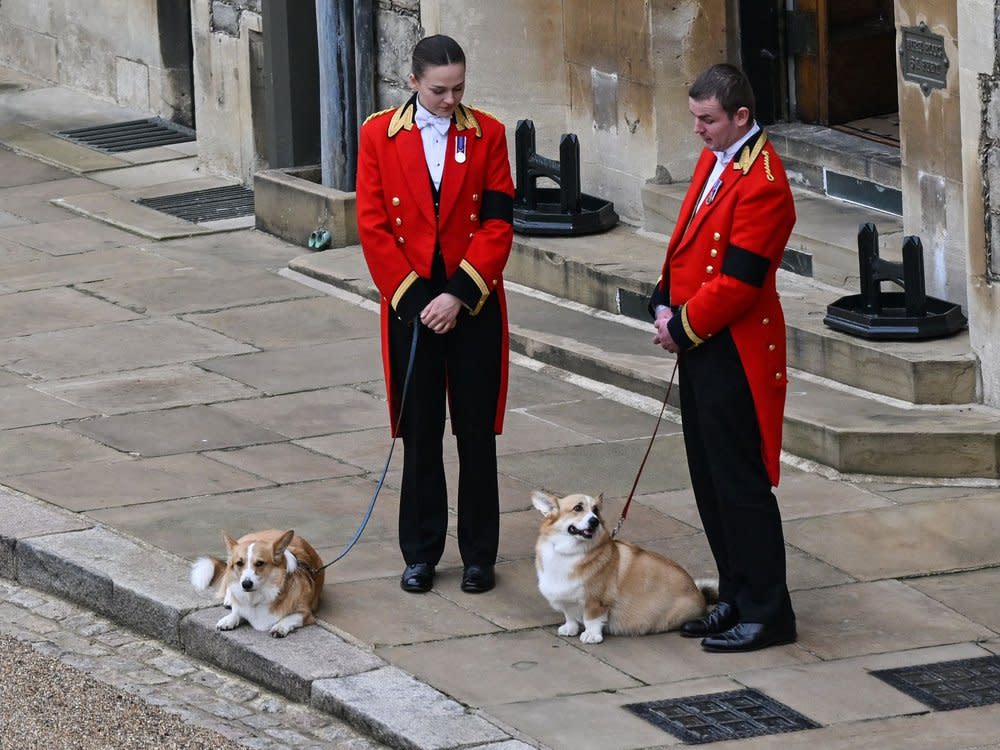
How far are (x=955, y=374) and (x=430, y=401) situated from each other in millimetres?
2690

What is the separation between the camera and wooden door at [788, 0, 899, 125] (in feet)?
37.8

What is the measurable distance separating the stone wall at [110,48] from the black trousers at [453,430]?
30.4 ft

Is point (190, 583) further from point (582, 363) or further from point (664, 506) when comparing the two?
point (582, 363)

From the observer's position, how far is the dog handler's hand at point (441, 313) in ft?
23.1

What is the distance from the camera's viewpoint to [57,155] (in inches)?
605

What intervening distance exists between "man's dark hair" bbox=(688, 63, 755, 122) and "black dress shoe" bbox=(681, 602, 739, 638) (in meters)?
1.66

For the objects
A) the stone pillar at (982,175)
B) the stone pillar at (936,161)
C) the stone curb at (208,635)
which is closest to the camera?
the stone curb at (208,635)

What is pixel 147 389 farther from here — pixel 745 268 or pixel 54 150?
pixel 54 150

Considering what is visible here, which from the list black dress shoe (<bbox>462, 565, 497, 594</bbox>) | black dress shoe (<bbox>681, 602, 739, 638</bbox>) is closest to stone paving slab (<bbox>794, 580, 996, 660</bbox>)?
black dress shoe (<bbox>681, 602, 739, 638</bbox>)

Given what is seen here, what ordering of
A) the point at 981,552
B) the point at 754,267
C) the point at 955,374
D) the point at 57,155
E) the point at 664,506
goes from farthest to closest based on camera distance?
the point at 57,155, the point at 955,374, the point at 664,506, the point at 981,552, the point at 754,267

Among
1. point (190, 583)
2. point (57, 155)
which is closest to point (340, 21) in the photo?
point (57, 155)

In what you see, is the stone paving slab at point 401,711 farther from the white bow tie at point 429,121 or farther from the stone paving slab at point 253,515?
the white bow tie at point 429,121

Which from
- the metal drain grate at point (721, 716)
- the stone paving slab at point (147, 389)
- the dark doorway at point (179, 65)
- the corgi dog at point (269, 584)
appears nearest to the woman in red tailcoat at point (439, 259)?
the corgi dog at point (269, 584)

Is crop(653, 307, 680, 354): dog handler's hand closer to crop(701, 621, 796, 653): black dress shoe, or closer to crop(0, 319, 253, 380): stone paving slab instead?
crop(701, 621, 796, 653): black dress shoe
